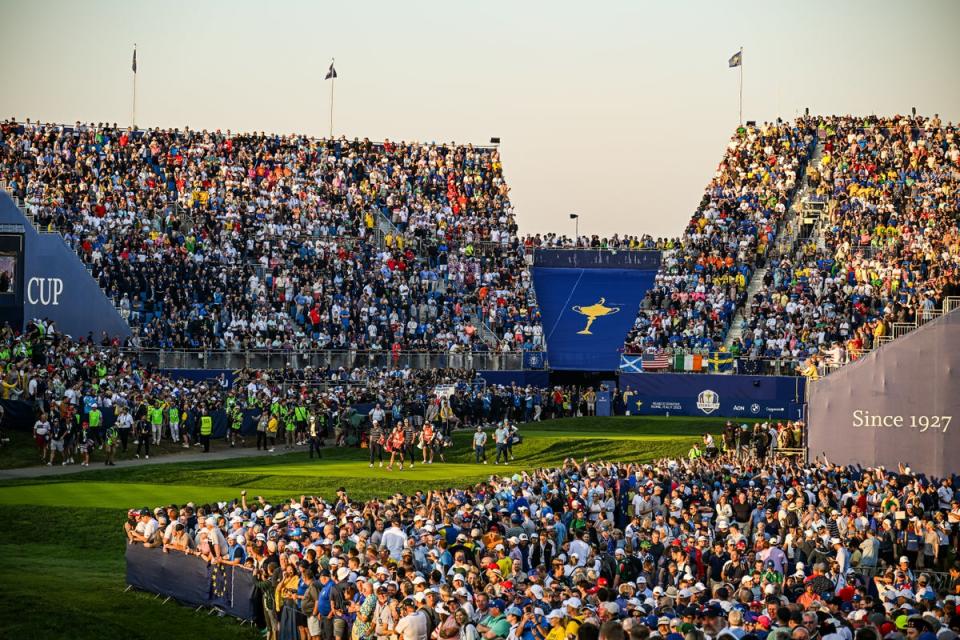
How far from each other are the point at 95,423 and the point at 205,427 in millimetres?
3410

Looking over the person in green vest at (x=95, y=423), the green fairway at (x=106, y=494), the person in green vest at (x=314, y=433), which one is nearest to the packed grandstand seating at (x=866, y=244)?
the person in green vest at (x=314, y=433)

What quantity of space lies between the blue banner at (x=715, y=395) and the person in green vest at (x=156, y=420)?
639 inches

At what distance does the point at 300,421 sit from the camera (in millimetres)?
41156

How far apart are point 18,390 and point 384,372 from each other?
42.4 ft

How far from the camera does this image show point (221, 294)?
5047 centimetres

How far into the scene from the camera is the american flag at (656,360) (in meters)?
47.4

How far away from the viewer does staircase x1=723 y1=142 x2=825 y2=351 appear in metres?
51.4

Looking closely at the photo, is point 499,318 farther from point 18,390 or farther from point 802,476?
point 802,476

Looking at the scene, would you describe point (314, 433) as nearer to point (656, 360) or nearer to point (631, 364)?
point (631, 364)

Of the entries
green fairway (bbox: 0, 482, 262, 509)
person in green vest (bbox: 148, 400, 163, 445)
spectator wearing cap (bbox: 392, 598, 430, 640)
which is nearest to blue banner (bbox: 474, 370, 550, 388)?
person in green vest (bbox: 148, 400, 163, 445)

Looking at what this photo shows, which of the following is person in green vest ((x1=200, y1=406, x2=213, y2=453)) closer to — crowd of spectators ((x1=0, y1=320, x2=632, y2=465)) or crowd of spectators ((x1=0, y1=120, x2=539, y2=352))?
crowd of spectators ((x1=0, y1=320, x2=632, y2=465))

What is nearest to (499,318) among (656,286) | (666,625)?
(656,286)

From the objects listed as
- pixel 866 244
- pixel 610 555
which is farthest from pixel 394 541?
pixel 866 244

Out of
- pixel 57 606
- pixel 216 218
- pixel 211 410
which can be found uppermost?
pixel 216 218
